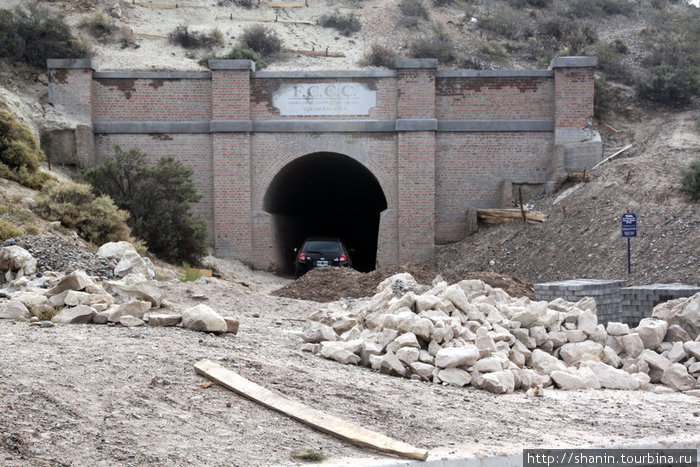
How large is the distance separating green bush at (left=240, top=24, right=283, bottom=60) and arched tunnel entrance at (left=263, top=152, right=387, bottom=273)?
28.1ft

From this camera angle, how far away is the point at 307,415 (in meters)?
6.75

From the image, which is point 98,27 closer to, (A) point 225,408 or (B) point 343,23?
(B) point 343,23

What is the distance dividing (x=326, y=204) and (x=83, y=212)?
16.9 meters

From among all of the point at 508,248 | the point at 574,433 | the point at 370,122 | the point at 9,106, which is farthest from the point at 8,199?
the point at 574,433

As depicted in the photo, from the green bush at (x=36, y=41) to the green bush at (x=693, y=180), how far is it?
20.3 meters

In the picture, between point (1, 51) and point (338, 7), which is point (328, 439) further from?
point (338, 7)

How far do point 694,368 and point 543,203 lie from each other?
562 inches

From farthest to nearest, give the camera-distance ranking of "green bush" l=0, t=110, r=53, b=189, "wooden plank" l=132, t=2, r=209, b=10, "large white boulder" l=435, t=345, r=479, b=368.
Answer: "wooden plank" l=132, t=2, r=209, b=10
"green bush" l=0, t=110, r=53, b=189
"large white boulder" l=435, t=345, r=479, b=368

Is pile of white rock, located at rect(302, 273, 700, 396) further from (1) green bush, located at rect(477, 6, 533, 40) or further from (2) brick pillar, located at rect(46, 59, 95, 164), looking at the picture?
(1) green bush, located at rect(477, 6, 533, 40)

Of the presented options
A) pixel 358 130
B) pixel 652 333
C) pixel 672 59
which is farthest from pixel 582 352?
pixel 672 59

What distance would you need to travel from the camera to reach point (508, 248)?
2238 centimetres

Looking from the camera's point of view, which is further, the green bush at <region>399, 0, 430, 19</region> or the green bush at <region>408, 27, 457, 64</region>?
the green bush at <region>399, 0, 430, 19</region>

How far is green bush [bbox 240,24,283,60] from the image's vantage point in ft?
125

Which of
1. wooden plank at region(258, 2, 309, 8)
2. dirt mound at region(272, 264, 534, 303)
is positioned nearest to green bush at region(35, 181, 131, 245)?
dirt mound at region(272, 264, 534, 303)
